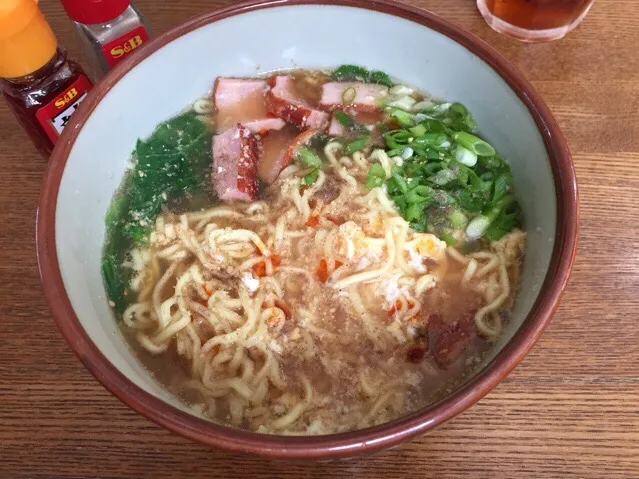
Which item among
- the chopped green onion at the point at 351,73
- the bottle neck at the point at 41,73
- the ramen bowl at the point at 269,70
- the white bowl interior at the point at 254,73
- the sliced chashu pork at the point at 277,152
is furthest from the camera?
the chopped green onion at the point at 351,73

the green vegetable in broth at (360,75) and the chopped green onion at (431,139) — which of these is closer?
the chopped green onion at (431,139)

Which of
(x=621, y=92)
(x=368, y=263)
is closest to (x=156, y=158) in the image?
(x=368, y=263)

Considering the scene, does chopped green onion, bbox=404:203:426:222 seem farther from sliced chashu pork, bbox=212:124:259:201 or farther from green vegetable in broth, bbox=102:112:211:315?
green vegetable in broth, bbox=102:112:211:315

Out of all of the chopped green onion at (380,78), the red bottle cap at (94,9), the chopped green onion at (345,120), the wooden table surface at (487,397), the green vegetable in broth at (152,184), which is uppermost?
the red bottle cap at (94,9)

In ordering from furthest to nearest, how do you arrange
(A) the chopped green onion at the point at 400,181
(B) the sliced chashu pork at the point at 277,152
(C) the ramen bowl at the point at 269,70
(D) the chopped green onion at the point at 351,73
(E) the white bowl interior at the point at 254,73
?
(D) the chopped green onion at the point at 351,73, (B) the sliced chashu pork at the point at 277,152, (A) the chopped green onion at the point at 400,181, (E) the white bowl interior at the point at 254,73, (C) the ramen bowl at the point at 269,70

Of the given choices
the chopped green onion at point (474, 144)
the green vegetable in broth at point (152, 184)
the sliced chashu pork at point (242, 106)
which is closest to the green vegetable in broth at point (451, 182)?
the chopped green onion at point (474, 144)

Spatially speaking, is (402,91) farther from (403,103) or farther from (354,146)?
(354,146)

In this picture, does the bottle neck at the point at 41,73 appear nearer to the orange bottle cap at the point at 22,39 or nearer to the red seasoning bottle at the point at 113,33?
the orange bottle cap at the point at 22,39

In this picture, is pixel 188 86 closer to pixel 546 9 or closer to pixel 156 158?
pixel 156 158
